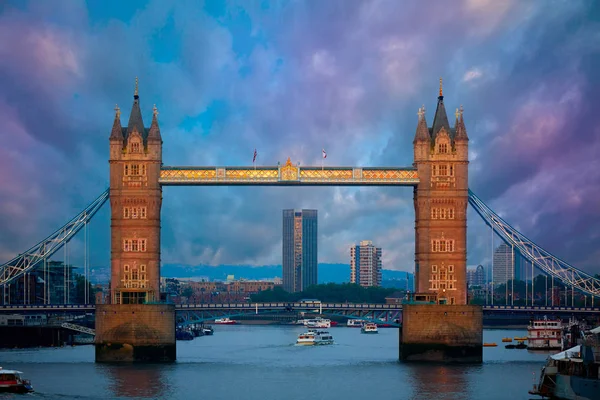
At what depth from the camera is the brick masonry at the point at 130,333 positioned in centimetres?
11562

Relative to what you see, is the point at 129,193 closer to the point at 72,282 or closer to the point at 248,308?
the point at 248,308

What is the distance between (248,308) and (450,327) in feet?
74.9

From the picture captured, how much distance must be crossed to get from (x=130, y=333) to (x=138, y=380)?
16585 millimetres

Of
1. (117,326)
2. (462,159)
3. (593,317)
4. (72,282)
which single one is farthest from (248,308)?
(72,282)

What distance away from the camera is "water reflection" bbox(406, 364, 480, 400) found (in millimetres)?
90812

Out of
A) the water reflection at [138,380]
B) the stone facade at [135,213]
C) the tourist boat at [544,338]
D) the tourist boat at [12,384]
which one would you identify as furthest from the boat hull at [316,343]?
the tourist boat at [12,384]

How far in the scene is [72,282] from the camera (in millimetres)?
194375

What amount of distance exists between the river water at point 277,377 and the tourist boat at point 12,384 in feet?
5.52

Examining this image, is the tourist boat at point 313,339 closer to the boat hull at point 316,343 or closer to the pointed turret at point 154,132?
the boat hull at point 316,343

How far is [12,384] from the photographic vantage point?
89688 mm

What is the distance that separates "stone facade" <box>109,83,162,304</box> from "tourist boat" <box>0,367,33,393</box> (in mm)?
29010

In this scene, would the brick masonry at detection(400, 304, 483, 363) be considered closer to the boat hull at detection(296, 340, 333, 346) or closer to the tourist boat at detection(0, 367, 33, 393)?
the tourist boat at detection(0, 367, 33, 393)

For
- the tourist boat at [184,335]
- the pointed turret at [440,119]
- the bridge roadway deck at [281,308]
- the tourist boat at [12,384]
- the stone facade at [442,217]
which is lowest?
the tourist boat at [184,335]

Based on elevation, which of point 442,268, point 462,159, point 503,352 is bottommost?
point 503,352
